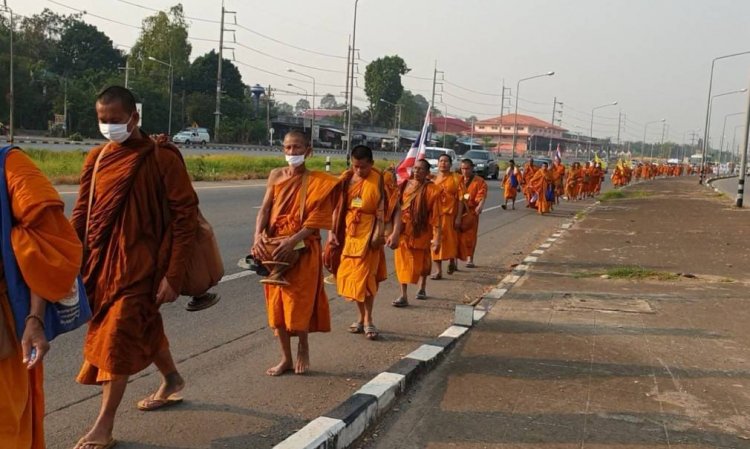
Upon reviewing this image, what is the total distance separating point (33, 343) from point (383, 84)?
324ft

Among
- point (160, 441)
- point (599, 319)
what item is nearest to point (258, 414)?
point (160, 441)

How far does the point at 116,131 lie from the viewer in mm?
3426

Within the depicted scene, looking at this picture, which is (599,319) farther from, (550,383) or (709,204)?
(709,204)

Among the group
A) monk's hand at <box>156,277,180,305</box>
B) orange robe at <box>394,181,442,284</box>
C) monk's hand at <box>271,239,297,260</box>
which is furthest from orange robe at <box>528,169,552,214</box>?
monk's hand at <box>156,277,180,305</box>

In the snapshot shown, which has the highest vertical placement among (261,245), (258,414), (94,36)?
(94,36)

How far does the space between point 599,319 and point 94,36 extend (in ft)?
236

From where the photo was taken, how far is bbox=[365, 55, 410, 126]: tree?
99.2 m

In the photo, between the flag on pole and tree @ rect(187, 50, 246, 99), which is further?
tree @ rect(187, 50, 246, 99)

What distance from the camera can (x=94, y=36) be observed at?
69375mm

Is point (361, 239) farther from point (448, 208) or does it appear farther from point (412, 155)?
Answer: point (412, 155)

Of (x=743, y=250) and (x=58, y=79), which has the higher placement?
(x=58, y=79)

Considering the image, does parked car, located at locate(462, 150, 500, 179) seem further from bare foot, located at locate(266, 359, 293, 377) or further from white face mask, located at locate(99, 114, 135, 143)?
white face mask, located at locate(99, 114, 135, 143)

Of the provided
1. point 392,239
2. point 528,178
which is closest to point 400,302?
point 392,239

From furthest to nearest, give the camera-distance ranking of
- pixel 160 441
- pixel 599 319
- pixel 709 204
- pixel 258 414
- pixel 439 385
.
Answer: pixel 709 204
pixel 599 319
pixel 439 385
pixel 258 414
pixel 160 441
